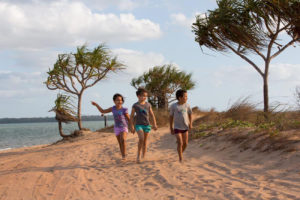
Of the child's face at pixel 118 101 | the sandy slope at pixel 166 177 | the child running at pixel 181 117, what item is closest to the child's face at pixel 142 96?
the child's face at pixel 118 101

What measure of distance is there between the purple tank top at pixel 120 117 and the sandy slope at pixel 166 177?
981 millimetres

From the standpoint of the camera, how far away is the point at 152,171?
6695 millimetres

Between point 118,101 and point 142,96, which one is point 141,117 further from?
point 118,101

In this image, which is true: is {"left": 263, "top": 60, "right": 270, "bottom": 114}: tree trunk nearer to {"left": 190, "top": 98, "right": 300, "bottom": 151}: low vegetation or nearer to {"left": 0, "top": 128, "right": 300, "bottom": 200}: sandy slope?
{"left": 190, "top": 98, "right": 300, "bottom": 151}: low vegetation

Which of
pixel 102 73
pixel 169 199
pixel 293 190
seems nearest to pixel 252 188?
pixel 293 190

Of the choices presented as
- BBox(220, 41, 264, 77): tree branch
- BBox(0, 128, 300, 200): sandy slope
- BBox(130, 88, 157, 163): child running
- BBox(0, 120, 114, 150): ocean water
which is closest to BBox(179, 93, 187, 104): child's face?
BBox(130, 88, 157, 163): child running

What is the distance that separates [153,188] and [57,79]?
13812 mm

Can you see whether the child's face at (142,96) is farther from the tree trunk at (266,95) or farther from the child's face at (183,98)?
the tree trunk at (266,95)

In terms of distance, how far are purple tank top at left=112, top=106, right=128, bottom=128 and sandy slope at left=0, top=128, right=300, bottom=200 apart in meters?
0.98

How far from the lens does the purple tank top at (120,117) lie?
7965mm

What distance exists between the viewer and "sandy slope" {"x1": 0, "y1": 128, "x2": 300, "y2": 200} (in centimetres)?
504

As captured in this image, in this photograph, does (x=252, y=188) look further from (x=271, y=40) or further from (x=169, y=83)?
(x=169, y=83)

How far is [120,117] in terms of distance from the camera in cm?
796

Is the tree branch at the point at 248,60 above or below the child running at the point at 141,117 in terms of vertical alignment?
above
